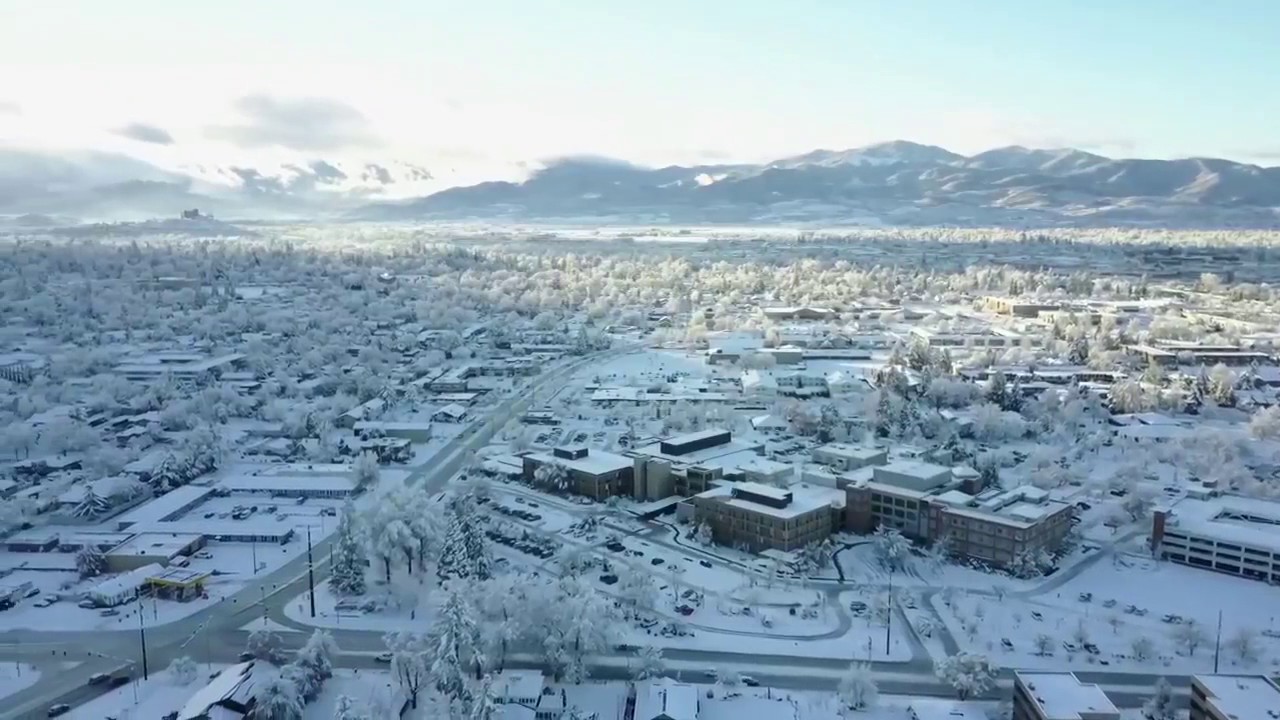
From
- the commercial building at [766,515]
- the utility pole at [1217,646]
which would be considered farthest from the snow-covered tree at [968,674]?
the commercial building at [766,515]

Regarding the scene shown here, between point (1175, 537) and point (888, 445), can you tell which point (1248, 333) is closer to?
point (888, 445)

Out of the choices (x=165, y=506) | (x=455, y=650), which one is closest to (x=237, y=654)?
(x=455, y=650)

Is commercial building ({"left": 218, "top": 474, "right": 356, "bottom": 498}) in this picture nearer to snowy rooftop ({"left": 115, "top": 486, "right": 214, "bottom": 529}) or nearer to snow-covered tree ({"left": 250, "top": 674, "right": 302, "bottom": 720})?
snowy rooftop ({"left": 115, "top": 486, "right": 214, "bottom": 529})

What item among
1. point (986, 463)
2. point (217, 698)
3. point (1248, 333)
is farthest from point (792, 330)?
point (217, 698)

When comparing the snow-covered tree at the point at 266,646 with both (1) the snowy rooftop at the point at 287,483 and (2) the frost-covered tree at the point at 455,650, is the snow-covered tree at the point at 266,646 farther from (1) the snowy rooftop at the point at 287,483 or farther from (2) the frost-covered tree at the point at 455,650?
(1) the snowy rooftop at the point at 287,483

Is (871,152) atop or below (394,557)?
atop

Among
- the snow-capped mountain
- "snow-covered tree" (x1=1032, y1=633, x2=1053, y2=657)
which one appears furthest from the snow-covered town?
the snow-capped mountain
